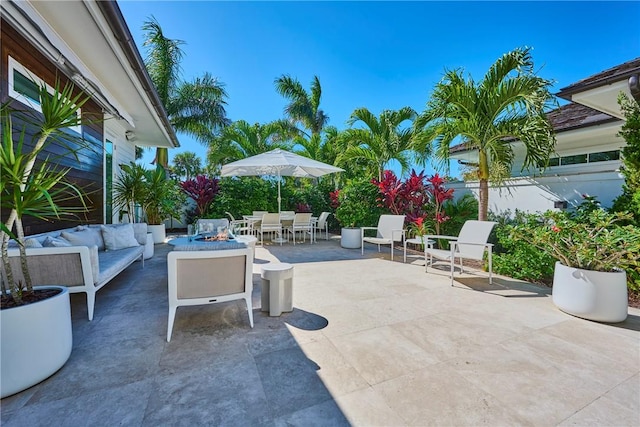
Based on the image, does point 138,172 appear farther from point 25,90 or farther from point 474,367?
point 474,367

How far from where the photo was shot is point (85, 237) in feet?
13.3

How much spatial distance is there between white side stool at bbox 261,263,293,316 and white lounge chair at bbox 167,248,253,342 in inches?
12.2

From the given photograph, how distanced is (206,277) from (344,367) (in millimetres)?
1538

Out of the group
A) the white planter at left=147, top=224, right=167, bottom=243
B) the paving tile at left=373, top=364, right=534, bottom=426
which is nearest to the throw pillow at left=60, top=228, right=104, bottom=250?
the white planter at left=147, top=224, right=167, bottom=243

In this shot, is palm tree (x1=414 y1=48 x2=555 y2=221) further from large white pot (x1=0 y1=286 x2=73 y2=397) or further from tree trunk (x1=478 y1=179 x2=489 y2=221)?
large white pot (x1=0 y1=286 x2=73 y2=397)

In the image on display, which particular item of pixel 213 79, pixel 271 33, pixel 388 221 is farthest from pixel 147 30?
pixel 388 221

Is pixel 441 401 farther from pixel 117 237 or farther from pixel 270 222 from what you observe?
pixel 270 222

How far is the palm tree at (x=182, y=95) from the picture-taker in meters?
11.6

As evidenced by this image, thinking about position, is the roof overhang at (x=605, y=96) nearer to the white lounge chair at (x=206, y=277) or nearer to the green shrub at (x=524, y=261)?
the green shrub at (x=524, y=261)

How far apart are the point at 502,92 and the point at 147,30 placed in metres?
13.2

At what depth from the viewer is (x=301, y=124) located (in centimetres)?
1598

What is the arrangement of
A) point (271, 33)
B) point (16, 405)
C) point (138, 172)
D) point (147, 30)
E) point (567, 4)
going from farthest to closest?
point (147, 30), point (271, 33), point (138, 172), point (567, 4), point (16, 405)

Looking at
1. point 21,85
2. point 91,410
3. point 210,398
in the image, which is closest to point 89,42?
point 21,85

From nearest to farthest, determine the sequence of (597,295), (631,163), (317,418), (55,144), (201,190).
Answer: (317,418) < (597,295) < (631,163) < (55,144) < (201,190)
